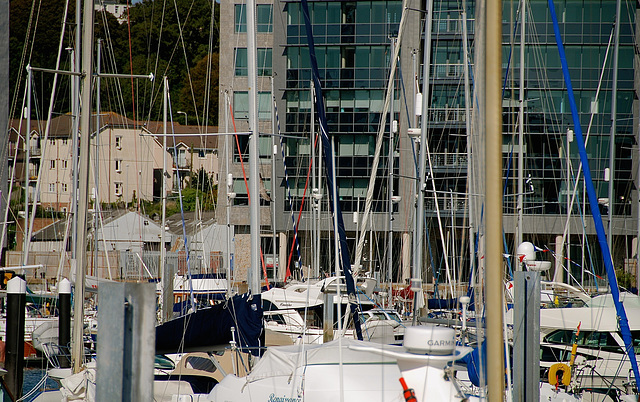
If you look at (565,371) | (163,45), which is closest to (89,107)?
(565,371)

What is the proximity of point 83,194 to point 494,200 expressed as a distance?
7960 mm

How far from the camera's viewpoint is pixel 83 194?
11.0 meters

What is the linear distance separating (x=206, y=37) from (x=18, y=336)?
49.6 metres

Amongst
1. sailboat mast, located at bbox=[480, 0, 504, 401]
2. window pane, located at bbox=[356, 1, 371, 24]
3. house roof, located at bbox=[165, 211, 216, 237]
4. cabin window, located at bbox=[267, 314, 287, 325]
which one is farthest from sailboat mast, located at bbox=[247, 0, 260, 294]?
house roof, located at bbox=[165, 211, 216, 237]

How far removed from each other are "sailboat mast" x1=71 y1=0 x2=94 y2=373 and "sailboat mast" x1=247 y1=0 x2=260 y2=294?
7.99ft

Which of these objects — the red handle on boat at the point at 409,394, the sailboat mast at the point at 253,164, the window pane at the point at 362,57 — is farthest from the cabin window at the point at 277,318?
the window pane at the point at 362,57

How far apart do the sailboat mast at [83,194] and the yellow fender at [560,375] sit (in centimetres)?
668

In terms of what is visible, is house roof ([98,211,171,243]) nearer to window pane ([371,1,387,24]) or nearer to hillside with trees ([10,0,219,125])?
hillside with trees ([10,0,219,125])

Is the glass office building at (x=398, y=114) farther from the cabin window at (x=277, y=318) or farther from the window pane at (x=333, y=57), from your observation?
the cabin window at (x=277, y=318)

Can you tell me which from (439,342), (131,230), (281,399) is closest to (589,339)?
(281,399)

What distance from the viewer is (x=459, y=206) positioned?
41.4 metres

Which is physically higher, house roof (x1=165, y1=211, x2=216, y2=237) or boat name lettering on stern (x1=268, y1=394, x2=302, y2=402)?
boat name lettering on stern (x1=268, y1=394, x2=302, y2=402)

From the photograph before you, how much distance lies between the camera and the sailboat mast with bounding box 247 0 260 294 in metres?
11.4

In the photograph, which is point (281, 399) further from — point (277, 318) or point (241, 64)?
point (241, 64)
